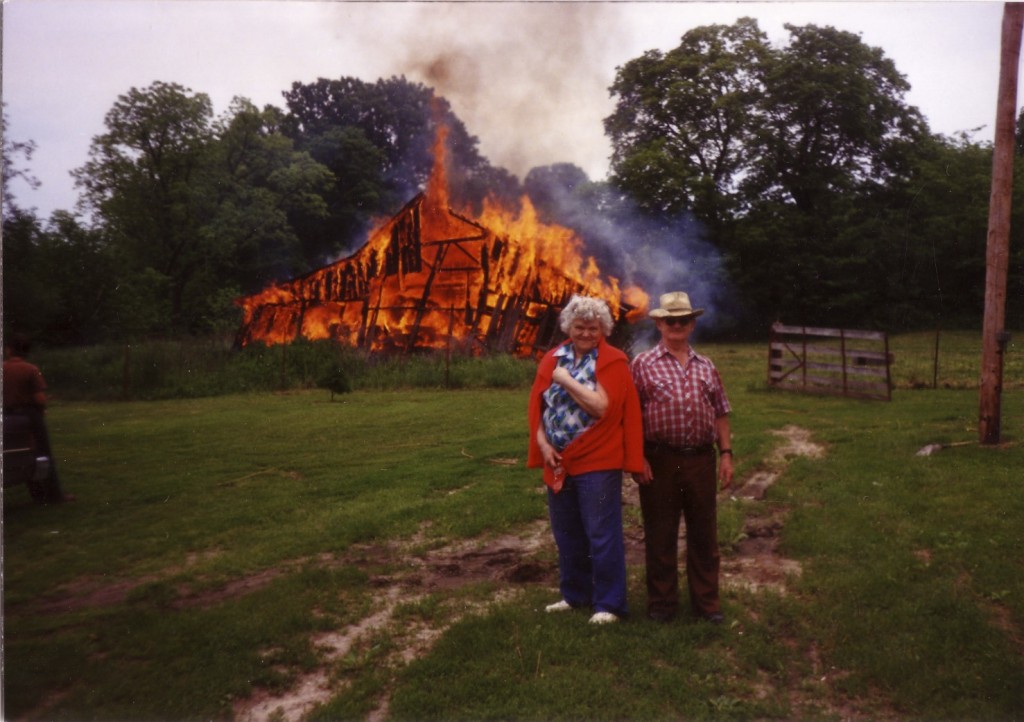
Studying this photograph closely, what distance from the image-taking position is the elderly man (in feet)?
14.4

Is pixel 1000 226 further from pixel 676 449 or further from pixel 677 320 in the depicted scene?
pixel 676 449

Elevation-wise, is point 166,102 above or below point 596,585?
above

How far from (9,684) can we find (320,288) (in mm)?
14802

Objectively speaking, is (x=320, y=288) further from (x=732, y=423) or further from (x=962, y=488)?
(x=962, y=488)

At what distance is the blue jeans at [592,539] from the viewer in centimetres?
435

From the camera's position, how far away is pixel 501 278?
18.6 metres

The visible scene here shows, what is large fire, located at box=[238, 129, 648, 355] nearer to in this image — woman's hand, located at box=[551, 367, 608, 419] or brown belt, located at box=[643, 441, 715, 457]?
brown belt, located at box=[643, 441, 715, 457]

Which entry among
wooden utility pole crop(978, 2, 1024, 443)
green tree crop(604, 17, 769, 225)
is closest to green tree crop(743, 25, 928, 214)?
green tree crop(604, 17, 769, 225)

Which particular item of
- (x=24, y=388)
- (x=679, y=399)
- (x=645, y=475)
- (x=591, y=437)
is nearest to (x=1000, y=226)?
(x=679, y=399)

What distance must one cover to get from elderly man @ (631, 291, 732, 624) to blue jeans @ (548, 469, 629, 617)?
0.23m

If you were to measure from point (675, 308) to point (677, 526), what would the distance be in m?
1.43

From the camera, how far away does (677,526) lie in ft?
14.9

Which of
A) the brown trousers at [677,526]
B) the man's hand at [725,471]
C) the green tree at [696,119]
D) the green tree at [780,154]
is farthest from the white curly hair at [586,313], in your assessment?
the green tree at [696,119]

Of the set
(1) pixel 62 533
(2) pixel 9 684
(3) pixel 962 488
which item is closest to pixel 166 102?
(1) pixel 62 533
